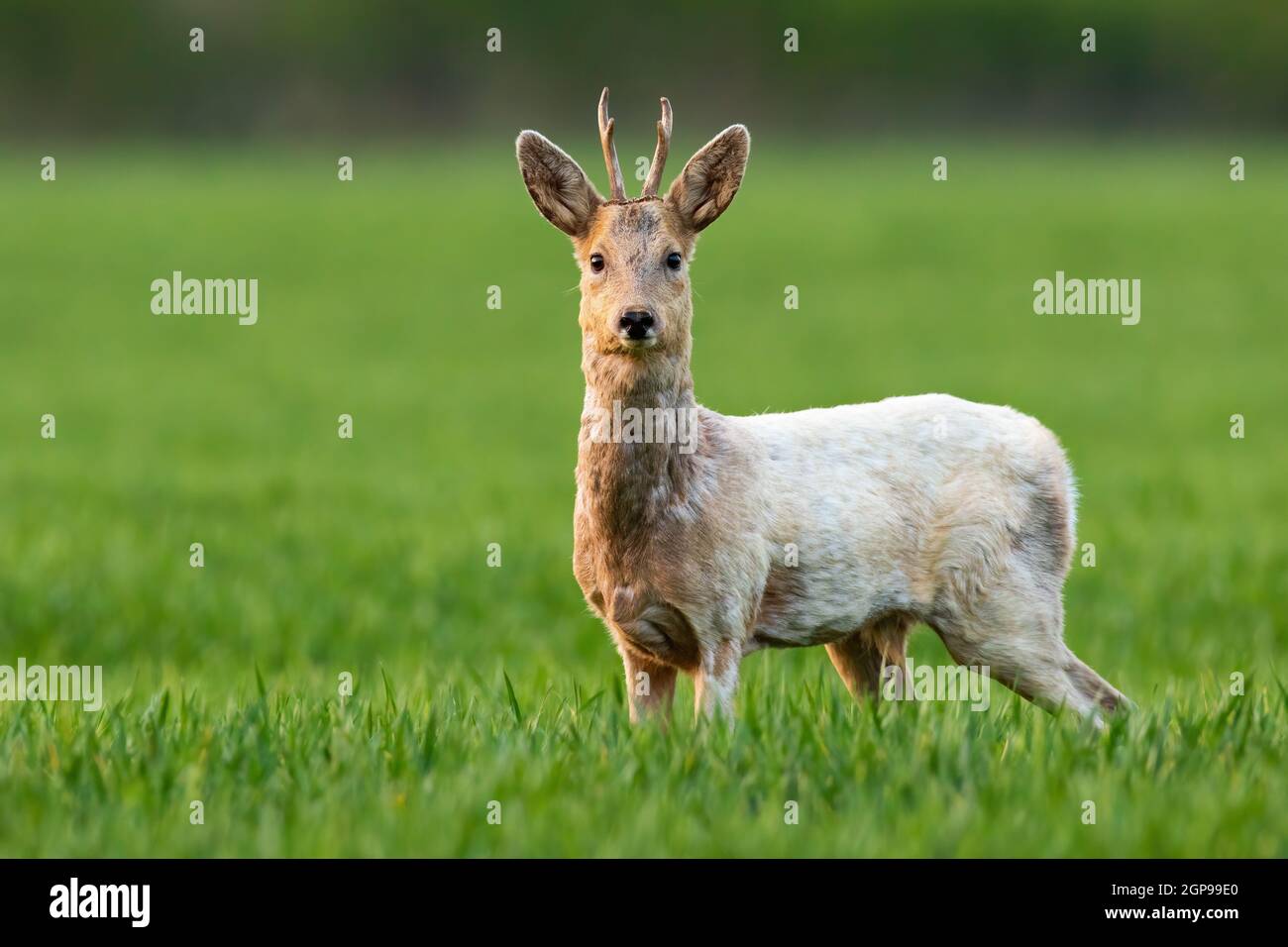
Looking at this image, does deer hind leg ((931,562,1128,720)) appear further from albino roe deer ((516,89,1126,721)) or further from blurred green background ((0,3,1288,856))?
blurred green background ((0,3,1288,856))

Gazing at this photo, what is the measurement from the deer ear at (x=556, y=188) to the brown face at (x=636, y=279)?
0.06 m

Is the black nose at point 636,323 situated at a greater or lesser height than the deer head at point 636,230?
lesser

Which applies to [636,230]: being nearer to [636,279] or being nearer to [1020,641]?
[636,279]

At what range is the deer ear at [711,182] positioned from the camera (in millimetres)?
6035

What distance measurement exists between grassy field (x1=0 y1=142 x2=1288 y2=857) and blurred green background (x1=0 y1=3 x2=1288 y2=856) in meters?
0.04

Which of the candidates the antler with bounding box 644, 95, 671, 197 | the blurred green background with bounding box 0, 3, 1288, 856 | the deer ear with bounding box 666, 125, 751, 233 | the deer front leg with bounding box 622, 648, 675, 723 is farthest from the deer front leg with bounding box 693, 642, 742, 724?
the antler with bounding box 644, 95, 671, 197

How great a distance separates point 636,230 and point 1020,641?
2045 millimetres

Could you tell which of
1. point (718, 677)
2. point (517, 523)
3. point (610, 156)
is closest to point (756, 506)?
point (718, 677)

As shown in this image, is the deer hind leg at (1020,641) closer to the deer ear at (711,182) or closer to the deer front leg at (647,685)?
the deer front leg at (647,685)

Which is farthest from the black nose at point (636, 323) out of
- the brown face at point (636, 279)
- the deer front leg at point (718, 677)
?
the deer front leg at point (718, 677)

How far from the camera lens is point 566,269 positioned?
31.6 metres

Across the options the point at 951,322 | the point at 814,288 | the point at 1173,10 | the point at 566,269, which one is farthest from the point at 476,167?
the point at 1173,10

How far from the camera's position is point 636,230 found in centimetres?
592

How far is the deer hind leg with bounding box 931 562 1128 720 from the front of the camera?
646 cm
